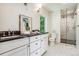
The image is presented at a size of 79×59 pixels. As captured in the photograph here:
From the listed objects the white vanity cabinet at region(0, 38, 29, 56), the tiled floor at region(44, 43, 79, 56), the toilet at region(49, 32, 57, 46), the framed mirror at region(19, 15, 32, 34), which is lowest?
the tiled floor at region(44, 43, 79, 56)

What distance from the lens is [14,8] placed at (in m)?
2.62

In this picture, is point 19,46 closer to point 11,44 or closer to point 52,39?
point 11,44

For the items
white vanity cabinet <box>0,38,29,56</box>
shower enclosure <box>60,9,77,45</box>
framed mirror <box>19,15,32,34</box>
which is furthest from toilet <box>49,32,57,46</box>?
white vanity cabinet <box>0,38,29,56</box>

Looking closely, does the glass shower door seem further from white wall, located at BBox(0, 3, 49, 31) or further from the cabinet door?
the cabinet door

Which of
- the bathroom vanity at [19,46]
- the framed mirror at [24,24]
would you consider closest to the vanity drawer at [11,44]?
the bathroom vanity at [19,46]

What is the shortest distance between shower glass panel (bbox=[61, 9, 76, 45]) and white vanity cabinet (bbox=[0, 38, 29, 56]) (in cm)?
338

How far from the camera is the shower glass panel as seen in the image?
521 cm

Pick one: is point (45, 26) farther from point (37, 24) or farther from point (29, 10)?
point (29, 10)

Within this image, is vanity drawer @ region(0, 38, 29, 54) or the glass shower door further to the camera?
the glass shower door

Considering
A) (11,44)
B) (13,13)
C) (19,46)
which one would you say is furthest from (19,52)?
(13,13)

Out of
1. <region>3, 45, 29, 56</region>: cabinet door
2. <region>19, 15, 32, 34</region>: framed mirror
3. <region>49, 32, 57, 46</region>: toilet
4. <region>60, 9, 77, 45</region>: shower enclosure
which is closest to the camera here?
<region>3, 45, 29, 56</region>: cabinet door

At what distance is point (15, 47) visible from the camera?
5.89 feet

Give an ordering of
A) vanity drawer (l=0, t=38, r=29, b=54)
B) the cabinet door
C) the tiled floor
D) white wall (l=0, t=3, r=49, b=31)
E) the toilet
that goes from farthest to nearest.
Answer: the toilet
the tiled floor
white wall (l=0, t=3, r=49, b=31)
the cabinet door
vanity drawer (l=0, t=38, r=29, b=54)

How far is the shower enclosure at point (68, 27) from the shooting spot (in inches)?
204
